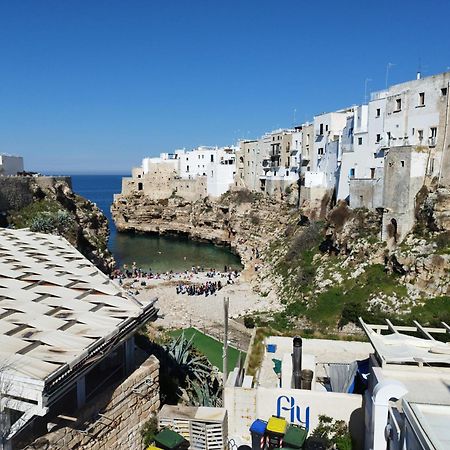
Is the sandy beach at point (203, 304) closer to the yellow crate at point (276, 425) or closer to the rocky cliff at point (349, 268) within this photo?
the rocky cliff at point (349, 268)

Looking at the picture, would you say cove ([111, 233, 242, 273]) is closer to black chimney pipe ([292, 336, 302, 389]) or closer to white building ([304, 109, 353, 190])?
white building ([304, 109, 353, 190])

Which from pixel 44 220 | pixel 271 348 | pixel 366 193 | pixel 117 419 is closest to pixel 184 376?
pixel 271 348

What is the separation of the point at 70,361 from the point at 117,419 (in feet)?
7.67

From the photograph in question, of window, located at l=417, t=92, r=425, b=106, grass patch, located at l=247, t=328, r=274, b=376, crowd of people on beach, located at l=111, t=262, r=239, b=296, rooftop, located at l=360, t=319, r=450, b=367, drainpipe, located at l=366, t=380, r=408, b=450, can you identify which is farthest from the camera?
crowd of people on beach, located at l=111, t=262, r=239, b=296

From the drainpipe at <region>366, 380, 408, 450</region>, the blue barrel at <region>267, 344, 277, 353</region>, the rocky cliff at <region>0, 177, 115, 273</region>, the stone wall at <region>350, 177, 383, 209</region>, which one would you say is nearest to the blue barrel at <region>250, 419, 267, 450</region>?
the drainpipe at <region>366, 380, 408, 450</region>

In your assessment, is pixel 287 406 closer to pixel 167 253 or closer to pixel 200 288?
pixel 200 288

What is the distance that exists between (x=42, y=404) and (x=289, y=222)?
38.0m

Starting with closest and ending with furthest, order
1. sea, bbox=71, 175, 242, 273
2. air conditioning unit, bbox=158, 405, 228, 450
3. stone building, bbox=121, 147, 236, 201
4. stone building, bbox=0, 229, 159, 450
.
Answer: stone building, bbox=0, 229, 159, 450 → air conditioning unit, bbox=158, 405, 228, 450 → sea, bbox=71, 175, 242, 273 → stone building, bbox=121, 147, 236, 201

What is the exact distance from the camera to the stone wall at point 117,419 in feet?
25.8

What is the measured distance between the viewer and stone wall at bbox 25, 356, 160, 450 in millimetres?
7855

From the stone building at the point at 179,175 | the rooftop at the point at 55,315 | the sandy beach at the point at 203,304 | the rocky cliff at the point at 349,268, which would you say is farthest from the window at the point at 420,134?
the stone building at the point at 179,175

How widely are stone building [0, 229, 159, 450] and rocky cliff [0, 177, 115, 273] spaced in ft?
59.5

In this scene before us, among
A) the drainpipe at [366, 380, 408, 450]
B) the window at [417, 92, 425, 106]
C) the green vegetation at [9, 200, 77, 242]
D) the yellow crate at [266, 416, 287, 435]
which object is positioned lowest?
the yellow crate at [266, 416, 287, 435]

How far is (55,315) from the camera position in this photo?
9.65 meters
